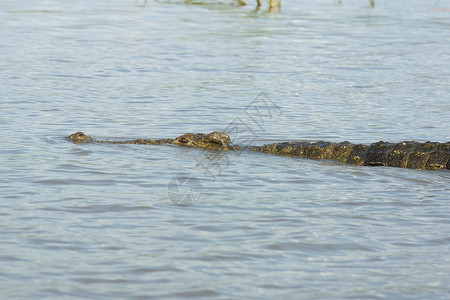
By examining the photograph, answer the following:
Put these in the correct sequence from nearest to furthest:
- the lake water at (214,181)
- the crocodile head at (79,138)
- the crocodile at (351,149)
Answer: the lake water at (214,181) → the crocodile at (351,149) → the crocodile head at (79,138)

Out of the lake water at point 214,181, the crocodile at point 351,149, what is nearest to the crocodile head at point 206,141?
the crocodile at point 351,149

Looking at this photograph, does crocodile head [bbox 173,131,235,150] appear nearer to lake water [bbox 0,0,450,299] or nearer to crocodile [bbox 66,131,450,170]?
crocodile [bbox 66,131,450,170]

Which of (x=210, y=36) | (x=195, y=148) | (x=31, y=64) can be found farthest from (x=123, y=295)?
(x=210, y=36)

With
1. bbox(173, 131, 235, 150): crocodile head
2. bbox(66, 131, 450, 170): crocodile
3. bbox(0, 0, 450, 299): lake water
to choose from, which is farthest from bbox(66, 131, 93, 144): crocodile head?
bbox(173, 131, 235, 150): crocodile head

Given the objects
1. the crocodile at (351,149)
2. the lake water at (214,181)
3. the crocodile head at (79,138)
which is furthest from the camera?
the crocodile head at (79,138)

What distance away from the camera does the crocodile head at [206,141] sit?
9219mm

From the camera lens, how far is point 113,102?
40.5 ft

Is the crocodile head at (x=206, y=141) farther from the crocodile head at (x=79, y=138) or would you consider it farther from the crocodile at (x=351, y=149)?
the crocodile head at (x=79, y=138)

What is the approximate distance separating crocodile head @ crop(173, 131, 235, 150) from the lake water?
245 mm

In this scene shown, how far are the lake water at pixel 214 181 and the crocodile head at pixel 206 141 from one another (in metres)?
0.25

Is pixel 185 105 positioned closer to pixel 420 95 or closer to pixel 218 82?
pixel 218 82

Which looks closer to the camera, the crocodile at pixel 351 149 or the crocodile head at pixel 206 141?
the crocodile at pixel 351 149

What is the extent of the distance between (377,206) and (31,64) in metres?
10.9

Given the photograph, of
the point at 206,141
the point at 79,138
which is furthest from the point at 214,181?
the point at 79,138
